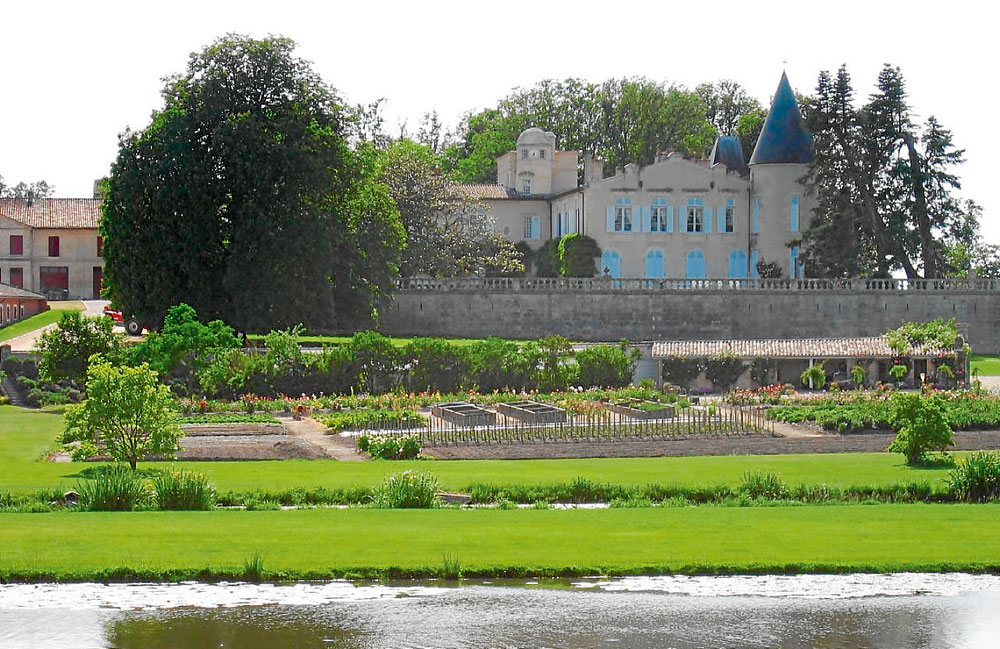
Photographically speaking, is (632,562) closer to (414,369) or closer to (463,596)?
(463,596)

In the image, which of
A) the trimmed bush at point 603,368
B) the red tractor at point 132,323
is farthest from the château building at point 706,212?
the trimmed bush at point 603,368

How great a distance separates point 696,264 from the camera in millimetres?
72188

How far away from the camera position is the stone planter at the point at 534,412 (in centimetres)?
3428

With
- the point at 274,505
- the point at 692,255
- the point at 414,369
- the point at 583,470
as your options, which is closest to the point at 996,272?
the point at 692,255

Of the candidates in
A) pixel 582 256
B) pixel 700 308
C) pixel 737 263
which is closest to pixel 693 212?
pixel 737 263

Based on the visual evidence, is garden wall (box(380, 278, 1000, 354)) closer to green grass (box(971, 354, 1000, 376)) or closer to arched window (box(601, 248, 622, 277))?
green grass (box(971, 354, 1000, 376))

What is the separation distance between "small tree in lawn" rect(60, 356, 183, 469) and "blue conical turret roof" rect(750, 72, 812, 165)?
5111 centimetres

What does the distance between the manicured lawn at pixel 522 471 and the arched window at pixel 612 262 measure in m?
44.5

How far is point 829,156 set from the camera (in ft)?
219

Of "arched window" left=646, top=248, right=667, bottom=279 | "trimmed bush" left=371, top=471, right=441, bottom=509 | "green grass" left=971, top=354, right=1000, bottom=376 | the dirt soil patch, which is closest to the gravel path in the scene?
the dirt soil patch

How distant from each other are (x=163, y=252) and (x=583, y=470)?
30261mm

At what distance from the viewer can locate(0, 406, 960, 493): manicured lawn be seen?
72.0 feet

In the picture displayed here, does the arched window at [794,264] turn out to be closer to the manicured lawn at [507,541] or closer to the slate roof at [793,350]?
the slate roof at [793,350]

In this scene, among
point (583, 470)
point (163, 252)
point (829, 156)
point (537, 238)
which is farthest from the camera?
point (537, 238)
